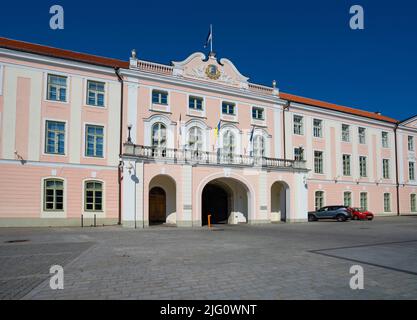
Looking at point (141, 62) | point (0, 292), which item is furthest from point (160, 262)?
point (141, 62)

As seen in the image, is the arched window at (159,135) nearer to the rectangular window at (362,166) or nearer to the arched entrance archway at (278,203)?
the arched entrance archway at (278,203)

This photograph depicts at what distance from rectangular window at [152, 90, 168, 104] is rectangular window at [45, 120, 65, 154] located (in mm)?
6577

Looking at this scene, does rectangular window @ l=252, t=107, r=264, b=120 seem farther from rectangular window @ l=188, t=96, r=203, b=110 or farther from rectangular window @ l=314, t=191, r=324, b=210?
rectangular window @ l=314, t=191, r=324, b=210

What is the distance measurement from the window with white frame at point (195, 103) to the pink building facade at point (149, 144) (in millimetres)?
81

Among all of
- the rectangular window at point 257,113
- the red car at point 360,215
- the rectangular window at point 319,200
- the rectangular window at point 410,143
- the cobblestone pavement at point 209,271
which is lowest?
the red car at point 360,215

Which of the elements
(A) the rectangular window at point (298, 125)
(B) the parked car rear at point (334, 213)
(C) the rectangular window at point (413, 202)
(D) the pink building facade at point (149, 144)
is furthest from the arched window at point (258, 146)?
(C) the rectangular window at point (413, 202)

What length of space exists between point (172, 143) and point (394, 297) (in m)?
21.6

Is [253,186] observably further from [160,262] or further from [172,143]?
[160,262]

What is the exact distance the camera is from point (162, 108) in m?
26.5

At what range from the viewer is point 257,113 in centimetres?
3070

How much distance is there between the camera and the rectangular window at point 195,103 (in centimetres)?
2773

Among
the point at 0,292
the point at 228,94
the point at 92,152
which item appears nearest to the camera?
the point at 0,292

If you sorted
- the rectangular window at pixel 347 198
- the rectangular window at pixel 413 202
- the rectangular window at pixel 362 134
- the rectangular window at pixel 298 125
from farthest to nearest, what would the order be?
1. the rectangular window at pixel 413 202
2. the rectangular window at pixel 362 134
3. the rectangular window at pixel 347 198
4. the rectangular window at pixel 298 125

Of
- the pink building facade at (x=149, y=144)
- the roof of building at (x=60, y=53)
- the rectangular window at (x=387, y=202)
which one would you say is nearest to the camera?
the pink building facade at (x=149, y=144)
